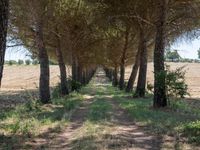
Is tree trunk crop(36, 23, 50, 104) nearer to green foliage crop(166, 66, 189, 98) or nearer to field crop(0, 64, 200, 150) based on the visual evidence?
field crop(0, 64, 200, 150)

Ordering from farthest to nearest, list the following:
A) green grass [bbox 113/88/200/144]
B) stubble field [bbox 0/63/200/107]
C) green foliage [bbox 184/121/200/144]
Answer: stubble field [bbox 0/63/200/107]
green grass [bbox 113/88/200/144]
green foliage [bbox 184/121/200/144]

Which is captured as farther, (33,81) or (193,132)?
(33,81)

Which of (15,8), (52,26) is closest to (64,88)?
(52,26)

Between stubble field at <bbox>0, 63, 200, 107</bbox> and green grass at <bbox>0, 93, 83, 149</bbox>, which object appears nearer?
green grass at <bbox>0, 93, 83, 149</bbox>

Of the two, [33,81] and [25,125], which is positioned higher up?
[25,125]

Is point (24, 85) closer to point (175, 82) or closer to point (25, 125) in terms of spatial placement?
point (175, 82)

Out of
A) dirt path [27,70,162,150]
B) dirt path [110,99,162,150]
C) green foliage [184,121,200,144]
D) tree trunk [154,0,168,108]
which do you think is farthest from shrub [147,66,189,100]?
green foliage [184,121,200,144]

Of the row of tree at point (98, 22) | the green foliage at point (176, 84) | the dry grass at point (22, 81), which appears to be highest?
the row of tree at point (98, 22)

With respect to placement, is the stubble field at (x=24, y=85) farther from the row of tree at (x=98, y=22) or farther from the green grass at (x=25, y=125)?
the green grass at (x=25, y=125)

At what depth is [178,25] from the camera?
25.9 m

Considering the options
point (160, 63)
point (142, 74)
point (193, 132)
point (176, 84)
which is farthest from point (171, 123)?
point (142, 74)

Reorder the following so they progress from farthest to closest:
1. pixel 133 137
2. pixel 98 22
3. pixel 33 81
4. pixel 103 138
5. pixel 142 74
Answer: pixel 33 81, pixel 142 74, pixel 98 22, pixel 133 137, pixel 103 138

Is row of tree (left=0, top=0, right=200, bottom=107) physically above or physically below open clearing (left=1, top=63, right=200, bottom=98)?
above

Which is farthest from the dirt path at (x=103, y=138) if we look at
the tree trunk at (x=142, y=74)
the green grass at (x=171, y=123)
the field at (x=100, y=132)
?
the tree trunk at (x=142, y=74)
